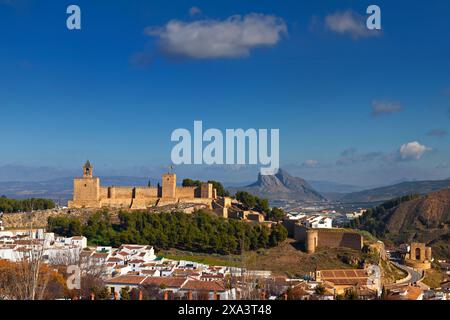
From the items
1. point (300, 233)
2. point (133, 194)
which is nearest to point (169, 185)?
point (133, 194)

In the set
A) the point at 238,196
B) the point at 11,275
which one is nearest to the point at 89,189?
the point at 238,196

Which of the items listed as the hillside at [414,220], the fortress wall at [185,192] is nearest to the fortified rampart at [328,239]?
the fortress wall at [185,192]

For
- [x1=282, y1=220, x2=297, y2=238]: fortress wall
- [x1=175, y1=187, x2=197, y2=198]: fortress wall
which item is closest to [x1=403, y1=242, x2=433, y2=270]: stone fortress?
[x1=282, y1=220, x2=297, y2=238]: fortress wall

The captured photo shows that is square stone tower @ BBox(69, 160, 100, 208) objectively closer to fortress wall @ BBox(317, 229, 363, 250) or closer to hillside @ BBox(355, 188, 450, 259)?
fortress wall @ BBox(317, 229, 363, 250)

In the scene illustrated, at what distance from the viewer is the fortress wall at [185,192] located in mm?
31562

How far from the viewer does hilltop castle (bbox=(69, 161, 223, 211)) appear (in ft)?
103

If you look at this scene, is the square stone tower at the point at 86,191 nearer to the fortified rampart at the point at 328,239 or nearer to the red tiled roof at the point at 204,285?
Result: the fortified rampart at the point at 328,239

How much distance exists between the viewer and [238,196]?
33844 millimetres

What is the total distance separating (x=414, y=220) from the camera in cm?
5353

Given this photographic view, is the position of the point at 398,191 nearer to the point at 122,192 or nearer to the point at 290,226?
the point at 290,226

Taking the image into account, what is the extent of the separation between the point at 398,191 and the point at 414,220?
7942cm

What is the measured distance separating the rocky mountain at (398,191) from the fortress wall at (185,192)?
9305 cm
